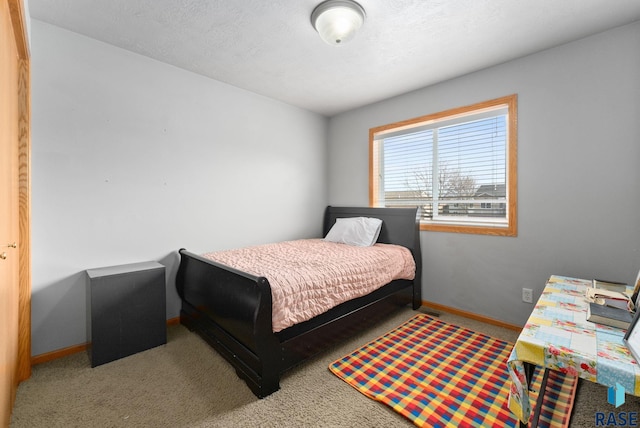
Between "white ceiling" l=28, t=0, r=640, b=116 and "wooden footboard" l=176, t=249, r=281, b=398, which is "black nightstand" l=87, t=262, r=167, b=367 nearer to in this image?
"wooden footboard" l=176, t=249, r=281, b=398

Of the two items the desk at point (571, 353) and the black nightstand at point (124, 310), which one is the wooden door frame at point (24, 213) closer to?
the black nightstand at point (124, 310)

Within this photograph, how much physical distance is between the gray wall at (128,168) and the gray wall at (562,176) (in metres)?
2.20

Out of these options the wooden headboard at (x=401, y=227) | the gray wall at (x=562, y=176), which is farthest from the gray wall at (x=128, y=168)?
the gray wall at (x=562, y=176)

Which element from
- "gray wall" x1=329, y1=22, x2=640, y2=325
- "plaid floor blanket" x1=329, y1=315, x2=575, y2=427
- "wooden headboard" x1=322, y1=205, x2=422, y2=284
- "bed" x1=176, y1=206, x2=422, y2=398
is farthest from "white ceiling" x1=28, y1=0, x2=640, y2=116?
"plaid floor blanket" x1=329, y1=315, x2=575, y2=427

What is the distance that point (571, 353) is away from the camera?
3.35ft

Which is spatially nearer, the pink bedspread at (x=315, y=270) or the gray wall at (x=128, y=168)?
the pink bedspread at (x=315, y=270)

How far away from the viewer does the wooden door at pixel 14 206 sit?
1.35 m

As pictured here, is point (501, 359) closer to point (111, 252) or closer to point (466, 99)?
point (466, 99)

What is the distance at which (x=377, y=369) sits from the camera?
1.93 metres

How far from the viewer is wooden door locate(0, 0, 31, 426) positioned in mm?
1347

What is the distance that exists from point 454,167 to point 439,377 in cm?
207

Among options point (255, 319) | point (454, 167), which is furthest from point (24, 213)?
point (454, 167)

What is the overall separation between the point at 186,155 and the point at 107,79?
0.81 m

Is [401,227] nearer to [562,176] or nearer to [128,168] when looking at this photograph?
[562,176]
